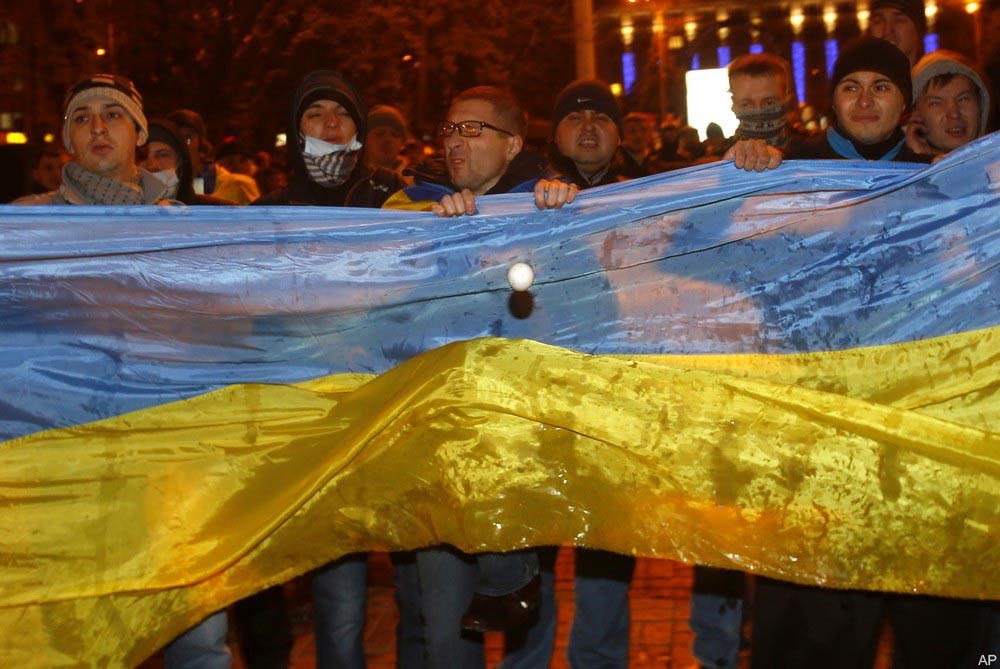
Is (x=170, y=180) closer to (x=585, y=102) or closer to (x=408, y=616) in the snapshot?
(x=585, y=102)

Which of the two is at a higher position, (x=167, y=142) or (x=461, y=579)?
(x=167, y=142)

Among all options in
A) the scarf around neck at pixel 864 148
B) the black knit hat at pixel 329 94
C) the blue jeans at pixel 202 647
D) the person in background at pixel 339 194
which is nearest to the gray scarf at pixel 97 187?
the person in background at pixel 339 194

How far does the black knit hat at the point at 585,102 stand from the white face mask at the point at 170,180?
5.28 ft

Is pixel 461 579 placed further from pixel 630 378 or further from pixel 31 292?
pixel 31 292

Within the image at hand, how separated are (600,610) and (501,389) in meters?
1.37

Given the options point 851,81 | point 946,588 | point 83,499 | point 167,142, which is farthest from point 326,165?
point 946,588

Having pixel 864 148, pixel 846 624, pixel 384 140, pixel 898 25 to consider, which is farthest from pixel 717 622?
pixel 384 140

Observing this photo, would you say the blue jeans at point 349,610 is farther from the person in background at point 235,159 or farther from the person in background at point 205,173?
the person in background at point 235,159

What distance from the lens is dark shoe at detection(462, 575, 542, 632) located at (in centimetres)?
396

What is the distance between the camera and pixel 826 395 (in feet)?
11.8

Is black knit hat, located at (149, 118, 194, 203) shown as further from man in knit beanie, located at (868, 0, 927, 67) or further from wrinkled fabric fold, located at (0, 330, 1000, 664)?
man in knit beanie, located at (868, 0, 927, 67)

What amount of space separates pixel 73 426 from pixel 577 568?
1.89 meters

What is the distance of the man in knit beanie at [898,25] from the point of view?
588 cm

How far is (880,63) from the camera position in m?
4.44
